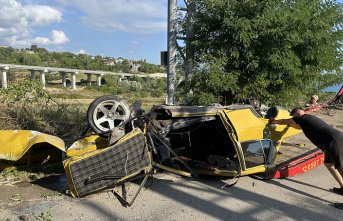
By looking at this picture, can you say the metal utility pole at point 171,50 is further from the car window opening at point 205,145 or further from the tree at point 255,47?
the car window opening at point 205,145

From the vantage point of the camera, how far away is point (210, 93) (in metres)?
9.95

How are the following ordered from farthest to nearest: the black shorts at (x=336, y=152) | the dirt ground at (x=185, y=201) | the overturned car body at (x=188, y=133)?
the overturned car body at (x=188, y=133) < the black shorts at (x=336, y=152) < the dirt ground at (x=185, y=201)

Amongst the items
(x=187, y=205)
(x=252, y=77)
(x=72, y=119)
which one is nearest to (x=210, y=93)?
(x=252, y=77)

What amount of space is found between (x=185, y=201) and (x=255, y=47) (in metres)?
5.84

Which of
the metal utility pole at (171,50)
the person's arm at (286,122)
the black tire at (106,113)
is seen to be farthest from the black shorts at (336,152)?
the metal utility pole at (171,50)

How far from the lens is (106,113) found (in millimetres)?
6578

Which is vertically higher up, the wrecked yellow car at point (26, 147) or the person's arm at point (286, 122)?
the person's arm at point (286, 122)

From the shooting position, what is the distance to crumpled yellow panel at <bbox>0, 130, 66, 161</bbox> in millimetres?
6191

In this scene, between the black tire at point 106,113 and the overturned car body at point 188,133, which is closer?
the overturned car body at point 188,133

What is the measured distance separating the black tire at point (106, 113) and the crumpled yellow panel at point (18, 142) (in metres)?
0.70

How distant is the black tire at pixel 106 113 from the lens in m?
6.48

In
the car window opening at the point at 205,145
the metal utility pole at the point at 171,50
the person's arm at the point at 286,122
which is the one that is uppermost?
the metal utility pole at the point at 171,50

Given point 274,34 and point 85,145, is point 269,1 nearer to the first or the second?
point 274,34

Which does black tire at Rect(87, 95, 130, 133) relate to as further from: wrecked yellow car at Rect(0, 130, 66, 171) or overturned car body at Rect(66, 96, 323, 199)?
wrecked yellow car at Rect(0, 130, 66, 171)
